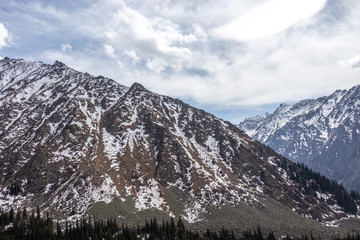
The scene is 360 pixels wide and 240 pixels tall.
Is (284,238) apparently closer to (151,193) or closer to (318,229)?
(318,229)

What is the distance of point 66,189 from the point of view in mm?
163125

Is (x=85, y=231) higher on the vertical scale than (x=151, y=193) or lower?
lower

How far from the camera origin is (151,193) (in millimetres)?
174500

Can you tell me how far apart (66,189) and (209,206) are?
92.5 m

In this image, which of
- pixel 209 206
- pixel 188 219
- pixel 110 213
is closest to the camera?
pixel 110 213

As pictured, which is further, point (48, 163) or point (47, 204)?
→ point (48, 163)

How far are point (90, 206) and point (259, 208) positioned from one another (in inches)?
4186

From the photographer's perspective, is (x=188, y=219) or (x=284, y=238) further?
(x=188, y=219)

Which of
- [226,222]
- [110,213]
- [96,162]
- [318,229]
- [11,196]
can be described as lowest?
[318,229]

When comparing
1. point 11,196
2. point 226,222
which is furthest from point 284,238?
point 11,196

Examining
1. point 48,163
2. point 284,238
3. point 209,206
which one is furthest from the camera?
point 48,163

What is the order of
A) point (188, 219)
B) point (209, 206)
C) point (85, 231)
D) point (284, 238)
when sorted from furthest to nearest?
1. point (209, 206)
2. point (188, 219)
3. point (284, 238)
4. point (85, 231)

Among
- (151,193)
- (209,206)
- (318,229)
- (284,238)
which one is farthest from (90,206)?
(318,229)

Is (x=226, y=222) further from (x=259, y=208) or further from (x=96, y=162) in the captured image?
(x=96, y=162)
